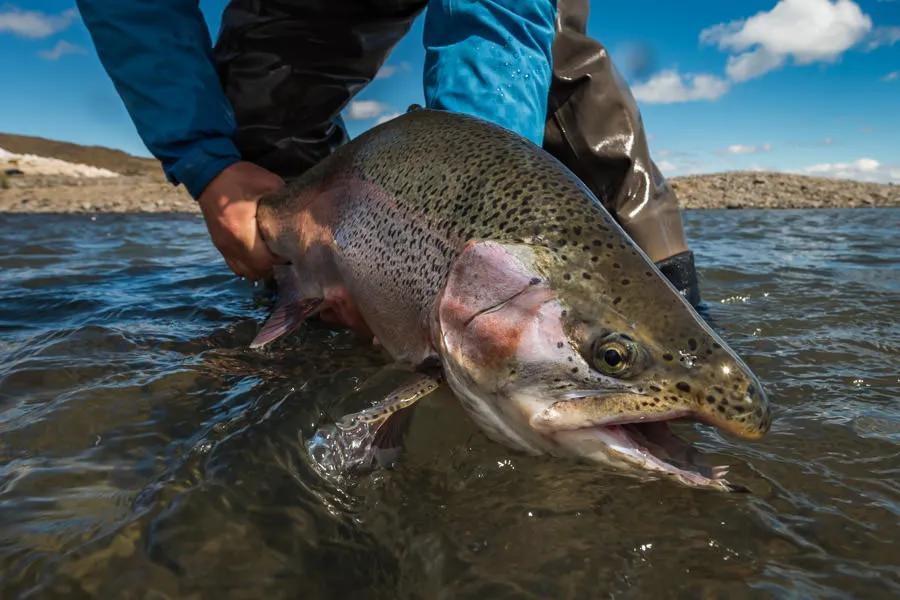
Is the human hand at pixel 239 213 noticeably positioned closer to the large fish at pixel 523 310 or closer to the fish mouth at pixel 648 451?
the large fish at pixel 523 310

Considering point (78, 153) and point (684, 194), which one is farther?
point (78, 153)

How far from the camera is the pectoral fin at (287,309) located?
3016 millimetres

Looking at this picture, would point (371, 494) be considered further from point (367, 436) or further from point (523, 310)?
point (523, 310)

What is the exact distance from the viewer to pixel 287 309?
3.12 m

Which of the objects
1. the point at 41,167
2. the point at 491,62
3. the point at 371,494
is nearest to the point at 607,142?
the point at 491,62

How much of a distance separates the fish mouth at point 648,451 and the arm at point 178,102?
2091 millimetres

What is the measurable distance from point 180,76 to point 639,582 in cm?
290

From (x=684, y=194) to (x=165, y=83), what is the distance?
18594 mm

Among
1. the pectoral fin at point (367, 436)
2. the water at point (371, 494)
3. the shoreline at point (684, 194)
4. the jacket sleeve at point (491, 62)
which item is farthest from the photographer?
the shoreline at point (684, 194)

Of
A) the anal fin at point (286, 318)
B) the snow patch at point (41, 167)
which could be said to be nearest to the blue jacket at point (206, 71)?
the anal fin at point (286, 318)

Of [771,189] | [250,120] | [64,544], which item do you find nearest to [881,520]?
[64,544]

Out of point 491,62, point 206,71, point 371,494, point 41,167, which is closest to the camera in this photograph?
point 371,494

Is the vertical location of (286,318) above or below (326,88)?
below

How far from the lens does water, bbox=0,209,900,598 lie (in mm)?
1618
